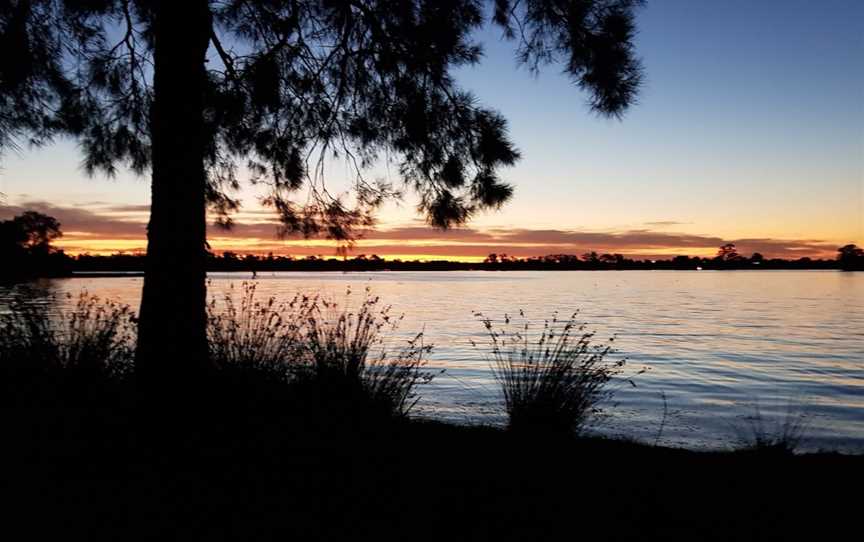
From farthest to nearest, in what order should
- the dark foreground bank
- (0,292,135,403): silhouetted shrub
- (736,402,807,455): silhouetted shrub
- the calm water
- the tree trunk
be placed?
the calm water → (736,402,807,455): silhouetted shrub → (0,292,135,403): silhouetted shrub → the tree trunk → the dark foreground bank

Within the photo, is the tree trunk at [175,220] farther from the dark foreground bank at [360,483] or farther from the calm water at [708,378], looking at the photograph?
the calm water at [708,378]

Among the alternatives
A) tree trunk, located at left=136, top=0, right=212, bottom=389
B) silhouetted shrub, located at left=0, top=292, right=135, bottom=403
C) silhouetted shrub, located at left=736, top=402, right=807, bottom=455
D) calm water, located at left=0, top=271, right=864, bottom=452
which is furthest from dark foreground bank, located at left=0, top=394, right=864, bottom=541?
calm water, located at left=0, top=271, right=864, bottom=452

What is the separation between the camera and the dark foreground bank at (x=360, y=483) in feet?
10.3

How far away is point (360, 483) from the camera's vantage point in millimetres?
3562

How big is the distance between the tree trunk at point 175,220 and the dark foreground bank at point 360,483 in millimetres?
514

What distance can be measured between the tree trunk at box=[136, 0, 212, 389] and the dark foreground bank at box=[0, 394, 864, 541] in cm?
51

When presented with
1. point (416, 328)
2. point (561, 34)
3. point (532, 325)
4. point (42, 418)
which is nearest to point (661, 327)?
point (532, 325)

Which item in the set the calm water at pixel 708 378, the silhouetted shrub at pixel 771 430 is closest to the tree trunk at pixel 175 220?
the calm water at pixel 708 378

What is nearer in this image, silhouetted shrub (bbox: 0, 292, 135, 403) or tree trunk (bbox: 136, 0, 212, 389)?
tree trunk (bbox: 136, 0, 212, 389)

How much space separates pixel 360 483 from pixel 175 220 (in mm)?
2870

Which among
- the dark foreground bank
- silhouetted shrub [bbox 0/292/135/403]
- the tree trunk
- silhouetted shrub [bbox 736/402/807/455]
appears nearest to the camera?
the dark foreground bank

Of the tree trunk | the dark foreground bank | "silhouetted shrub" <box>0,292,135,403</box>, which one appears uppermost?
the tree trunk

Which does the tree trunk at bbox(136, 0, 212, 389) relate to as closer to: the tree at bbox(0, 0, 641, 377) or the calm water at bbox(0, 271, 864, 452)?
the tree at bbox(0, 0, 641, 377)

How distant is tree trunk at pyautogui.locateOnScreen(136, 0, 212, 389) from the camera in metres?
4.80
